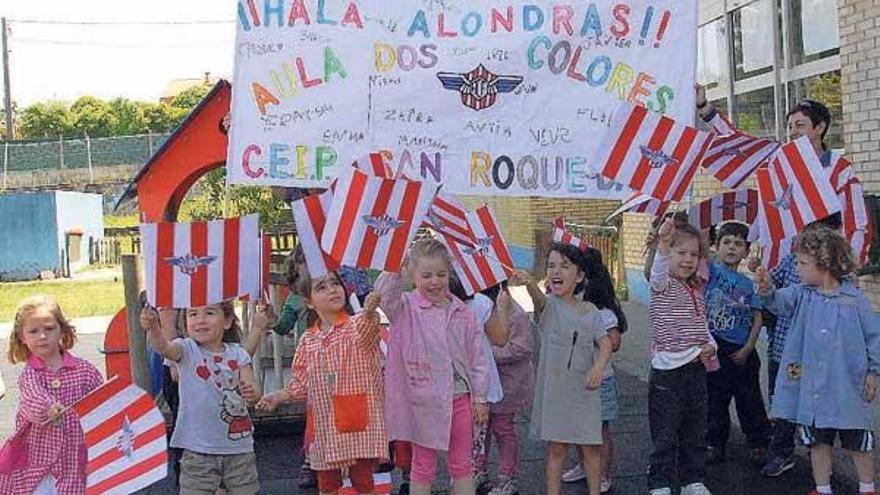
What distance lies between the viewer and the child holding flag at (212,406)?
4781 mm

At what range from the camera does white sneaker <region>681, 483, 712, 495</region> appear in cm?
559

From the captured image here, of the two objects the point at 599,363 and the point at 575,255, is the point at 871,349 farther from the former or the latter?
the point at 575,255

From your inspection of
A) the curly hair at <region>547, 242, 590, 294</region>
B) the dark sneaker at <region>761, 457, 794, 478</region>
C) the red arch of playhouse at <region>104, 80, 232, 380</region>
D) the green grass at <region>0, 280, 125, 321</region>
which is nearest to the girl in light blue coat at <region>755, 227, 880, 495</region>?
the dark sneaker at <region>761, 457, 794, 478</region>

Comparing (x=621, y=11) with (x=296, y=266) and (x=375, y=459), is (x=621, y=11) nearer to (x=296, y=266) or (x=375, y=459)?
(x=296, y=266)

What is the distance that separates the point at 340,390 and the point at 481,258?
0.91m

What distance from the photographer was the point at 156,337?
15.2 ft

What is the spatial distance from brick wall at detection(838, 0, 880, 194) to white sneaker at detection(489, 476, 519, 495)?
4.58 meters

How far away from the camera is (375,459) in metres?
5.17

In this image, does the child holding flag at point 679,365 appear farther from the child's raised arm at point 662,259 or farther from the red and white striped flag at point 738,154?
Result: the red and white striped flag at point 738,154

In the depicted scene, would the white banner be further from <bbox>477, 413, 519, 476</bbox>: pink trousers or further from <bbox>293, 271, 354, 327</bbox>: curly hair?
<bbox>477, 413, 519, 476</bbox>: pink trousers

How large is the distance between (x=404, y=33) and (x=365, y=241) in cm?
140

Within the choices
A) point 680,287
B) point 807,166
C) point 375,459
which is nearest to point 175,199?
point 375,459

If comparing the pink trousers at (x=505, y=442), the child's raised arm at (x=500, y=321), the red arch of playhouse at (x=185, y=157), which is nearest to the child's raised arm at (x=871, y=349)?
the child's raised arm at (x=500, y=321)

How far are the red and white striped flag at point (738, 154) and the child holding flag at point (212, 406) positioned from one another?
283cm
